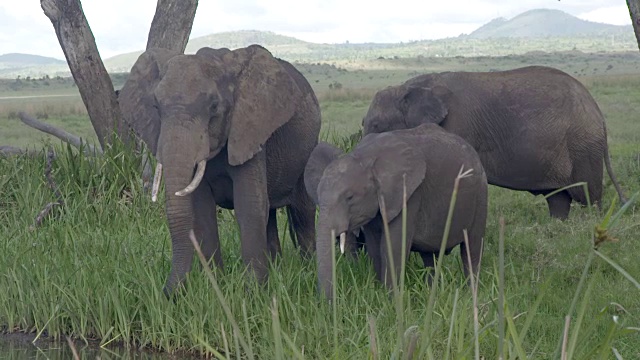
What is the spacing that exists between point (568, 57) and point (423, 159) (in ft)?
316

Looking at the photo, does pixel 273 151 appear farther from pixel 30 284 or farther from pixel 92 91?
pixel 92 91

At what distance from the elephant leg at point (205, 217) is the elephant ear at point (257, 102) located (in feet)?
1.36

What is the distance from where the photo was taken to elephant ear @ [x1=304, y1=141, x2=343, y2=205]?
6.07 metres

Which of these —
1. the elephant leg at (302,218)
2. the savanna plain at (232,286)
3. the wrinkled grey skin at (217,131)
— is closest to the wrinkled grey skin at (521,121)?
the savanna plain at (232,286)

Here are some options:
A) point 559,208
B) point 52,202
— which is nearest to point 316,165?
point 52,202

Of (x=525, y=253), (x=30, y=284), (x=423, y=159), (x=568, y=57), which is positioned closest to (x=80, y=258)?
(x=30, y=284)

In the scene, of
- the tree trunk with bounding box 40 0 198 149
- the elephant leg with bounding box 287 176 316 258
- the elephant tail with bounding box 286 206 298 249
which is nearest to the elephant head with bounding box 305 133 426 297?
the elephant leg with bounding box 287 176 316 258

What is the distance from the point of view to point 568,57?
9875 cm

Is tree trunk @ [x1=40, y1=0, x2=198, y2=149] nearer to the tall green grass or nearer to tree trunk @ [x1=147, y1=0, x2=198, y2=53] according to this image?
tree trunk @ [x1=147, y1=0, x2=198, y2=53]

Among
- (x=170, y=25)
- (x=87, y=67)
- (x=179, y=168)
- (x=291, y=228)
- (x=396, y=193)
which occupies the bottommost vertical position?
(x=291, y=228)

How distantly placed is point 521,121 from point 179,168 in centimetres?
406

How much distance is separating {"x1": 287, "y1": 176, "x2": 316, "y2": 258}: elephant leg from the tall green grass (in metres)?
0.22

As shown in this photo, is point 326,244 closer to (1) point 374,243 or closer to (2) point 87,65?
(1) point 374,243

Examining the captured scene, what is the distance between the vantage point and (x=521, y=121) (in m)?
8.73
